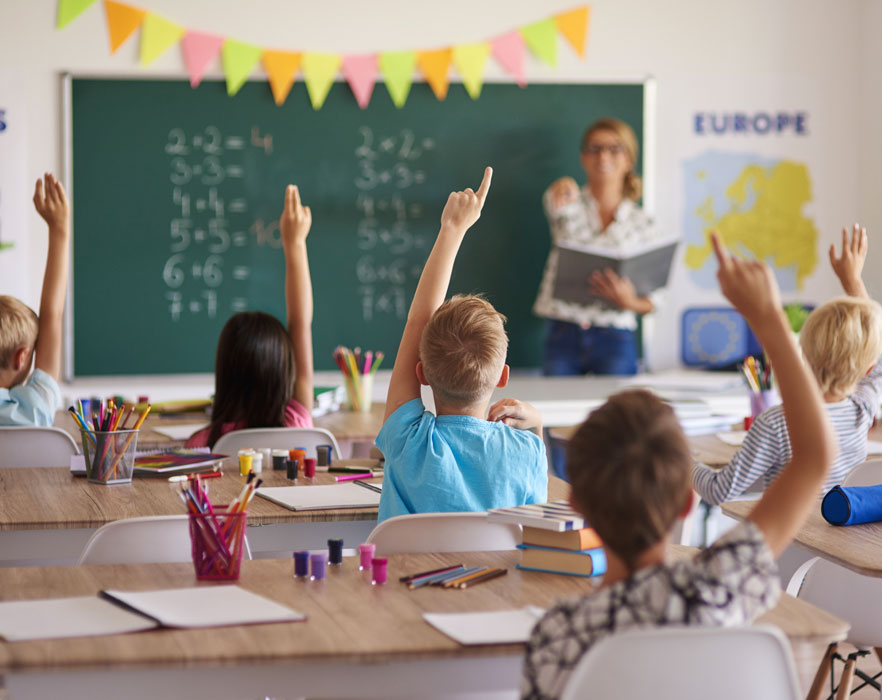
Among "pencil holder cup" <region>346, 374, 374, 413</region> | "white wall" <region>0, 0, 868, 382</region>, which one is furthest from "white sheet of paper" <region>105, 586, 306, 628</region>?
"white wall" <region>0, 0, 868, 382</region>

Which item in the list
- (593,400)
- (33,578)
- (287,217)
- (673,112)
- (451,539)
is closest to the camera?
(33,578)

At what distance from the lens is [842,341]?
2.45 meters

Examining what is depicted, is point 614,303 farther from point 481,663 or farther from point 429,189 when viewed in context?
point 481,663

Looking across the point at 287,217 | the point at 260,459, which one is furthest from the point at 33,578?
the point at 287,217

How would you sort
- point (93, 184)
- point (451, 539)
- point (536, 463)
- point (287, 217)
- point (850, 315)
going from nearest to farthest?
point (451, 539)
point (536, 463)
point (850, 315)
point (287, 217)
point (93, 184)

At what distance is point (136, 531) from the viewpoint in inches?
70.2

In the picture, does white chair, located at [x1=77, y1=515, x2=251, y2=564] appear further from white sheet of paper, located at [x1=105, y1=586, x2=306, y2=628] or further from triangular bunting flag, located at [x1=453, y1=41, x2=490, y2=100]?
triangular bunting flag, located at [x1=453, y1=41, x2=490, y2=100]

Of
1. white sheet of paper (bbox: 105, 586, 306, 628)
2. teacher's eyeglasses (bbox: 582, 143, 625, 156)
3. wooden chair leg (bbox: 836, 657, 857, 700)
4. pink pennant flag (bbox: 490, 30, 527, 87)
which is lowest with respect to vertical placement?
wooden chair leg (bbox: 836, 657, 857, 700)

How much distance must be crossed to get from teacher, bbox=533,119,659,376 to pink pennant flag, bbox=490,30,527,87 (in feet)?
1.60

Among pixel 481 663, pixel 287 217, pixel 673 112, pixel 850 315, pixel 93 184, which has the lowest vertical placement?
pixel 481 663

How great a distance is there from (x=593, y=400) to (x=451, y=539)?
2873 mm

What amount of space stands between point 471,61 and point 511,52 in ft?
0.70

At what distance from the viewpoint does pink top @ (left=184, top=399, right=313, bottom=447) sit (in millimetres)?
3014

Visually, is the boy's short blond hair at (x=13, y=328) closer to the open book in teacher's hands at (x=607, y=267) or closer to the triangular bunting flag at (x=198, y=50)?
the triangular bunting flag at (x=198, y=50)
